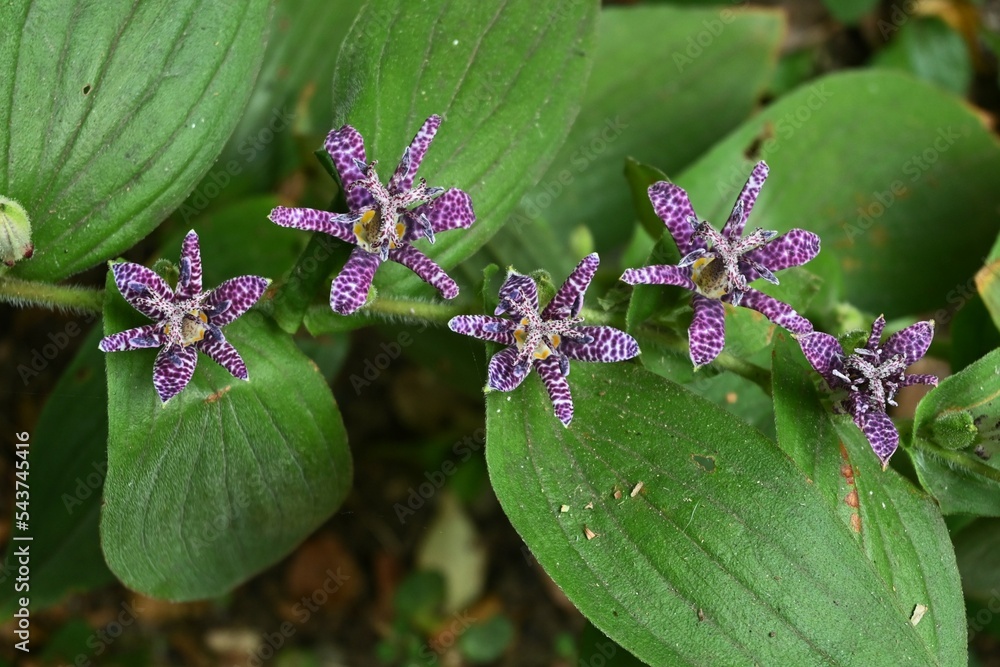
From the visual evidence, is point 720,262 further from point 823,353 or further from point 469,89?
point 469,89

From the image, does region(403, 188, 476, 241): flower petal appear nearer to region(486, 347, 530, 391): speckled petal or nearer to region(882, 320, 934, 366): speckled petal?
region(486, 347, 530, 391): speckled petal

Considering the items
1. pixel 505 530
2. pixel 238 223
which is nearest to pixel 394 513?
pixel 505 530

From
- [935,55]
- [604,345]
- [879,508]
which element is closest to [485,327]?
[604,345]

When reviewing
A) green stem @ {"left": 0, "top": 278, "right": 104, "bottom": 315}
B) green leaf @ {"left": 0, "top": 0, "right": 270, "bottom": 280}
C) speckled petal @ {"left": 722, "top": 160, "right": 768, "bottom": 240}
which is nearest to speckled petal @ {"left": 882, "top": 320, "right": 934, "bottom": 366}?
speckled petal @ {"left": 722, "top": 160, "right": 768, "bottom": 240}

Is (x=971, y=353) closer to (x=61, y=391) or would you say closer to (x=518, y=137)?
(x=518, y=137)

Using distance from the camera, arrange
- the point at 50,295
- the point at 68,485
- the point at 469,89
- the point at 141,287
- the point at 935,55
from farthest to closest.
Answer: the point at 935,55
the point at 68,485
the point at 469,89
the point at 50,295
the point at 141,287
